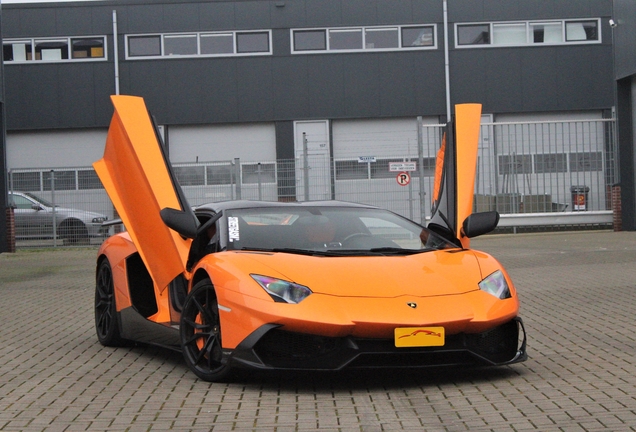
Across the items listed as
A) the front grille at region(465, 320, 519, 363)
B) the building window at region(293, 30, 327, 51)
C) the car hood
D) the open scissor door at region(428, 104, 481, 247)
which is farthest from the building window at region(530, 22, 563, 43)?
the front grille at region(465, 320, 519, 363)

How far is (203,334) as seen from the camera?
20.4 ft

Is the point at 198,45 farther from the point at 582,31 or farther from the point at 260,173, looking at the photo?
the point at 582,31

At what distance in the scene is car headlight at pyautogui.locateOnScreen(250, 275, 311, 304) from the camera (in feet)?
18.7

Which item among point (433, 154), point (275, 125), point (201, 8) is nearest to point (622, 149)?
point (433, 154)

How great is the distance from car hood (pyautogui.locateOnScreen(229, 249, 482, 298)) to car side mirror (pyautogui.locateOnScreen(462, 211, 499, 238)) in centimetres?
63

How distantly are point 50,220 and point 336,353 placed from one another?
1865 cm

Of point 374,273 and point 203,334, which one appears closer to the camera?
point 374,273

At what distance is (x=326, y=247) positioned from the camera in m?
6.63

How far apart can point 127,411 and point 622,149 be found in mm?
20700

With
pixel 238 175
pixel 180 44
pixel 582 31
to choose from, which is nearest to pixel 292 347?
pixel 238 175

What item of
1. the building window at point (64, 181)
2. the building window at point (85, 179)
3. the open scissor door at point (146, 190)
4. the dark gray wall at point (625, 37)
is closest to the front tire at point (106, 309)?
the open scissor door at point (146, 190)

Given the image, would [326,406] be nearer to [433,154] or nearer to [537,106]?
[433,154]

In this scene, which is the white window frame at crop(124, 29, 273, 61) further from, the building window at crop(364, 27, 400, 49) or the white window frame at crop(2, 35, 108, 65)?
the building window at crop(364, 27, 400, 49)

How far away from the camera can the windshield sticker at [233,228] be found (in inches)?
263
